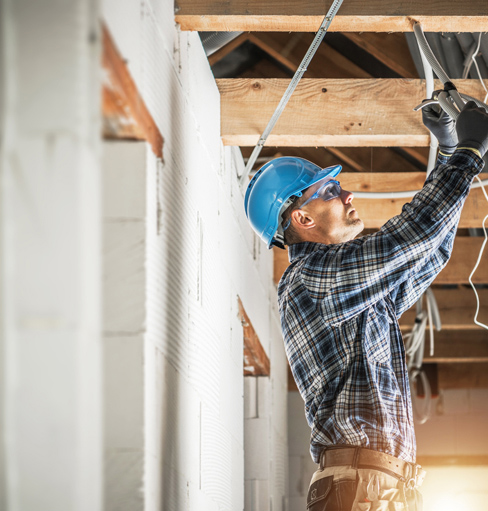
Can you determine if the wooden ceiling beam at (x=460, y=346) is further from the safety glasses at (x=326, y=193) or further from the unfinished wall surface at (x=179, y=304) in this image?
the safety glasses at (x=326, y=193)

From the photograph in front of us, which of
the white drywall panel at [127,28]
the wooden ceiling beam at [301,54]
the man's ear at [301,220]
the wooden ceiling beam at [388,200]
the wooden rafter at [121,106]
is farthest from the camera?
the wooden ceiling beam at [301,54]

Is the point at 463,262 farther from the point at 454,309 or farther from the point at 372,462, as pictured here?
the point at 372,462

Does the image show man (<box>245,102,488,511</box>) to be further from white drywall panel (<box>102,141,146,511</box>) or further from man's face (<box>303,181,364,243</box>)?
white drywall panel (<box>102,141,146,511</box>)

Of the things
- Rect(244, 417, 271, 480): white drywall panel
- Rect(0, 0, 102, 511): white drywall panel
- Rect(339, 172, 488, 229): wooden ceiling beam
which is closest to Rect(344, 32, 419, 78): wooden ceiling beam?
Rect(339, 172, 488, 229): wooden ceiling beam

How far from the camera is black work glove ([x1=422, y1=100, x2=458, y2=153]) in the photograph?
2256mm

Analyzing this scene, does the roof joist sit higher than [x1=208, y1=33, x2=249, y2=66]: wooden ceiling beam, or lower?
lower

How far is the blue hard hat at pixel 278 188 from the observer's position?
7.65 ft

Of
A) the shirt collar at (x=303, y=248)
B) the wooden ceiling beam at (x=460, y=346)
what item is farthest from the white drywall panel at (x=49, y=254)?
the wooden ceiling beam at (x=460, y=346)

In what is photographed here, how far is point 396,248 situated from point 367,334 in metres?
0.28

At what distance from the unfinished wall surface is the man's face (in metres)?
0.35

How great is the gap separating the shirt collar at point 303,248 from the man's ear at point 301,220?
7cm

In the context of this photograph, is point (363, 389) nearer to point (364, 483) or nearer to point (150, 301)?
point (364, 483)

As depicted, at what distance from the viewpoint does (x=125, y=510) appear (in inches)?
55.0

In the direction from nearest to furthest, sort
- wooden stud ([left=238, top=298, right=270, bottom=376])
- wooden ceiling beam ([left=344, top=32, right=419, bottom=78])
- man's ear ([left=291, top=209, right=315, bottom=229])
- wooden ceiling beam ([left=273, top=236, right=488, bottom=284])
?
man's ear ([left=291, top=209, right=315, bottom=229])
wooden stud ([left=238, top=298, right=270, bottom=376])
wooden ceiling beam ([left=344, top=32, right=419, bottom=78])
wooden ceiling beam ([left=273, top=236, right=488, bottom=284])
